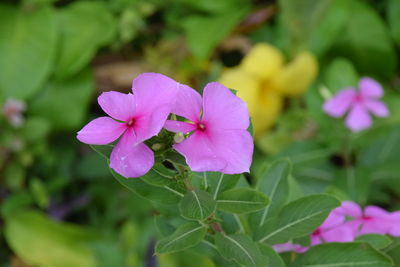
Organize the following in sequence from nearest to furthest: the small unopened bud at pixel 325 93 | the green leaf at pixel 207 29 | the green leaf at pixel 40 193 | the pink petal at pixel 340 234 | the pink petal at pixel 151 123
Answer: the pink petal at pixel 151 123, the pink petal at pixel 340 234, the small unopened bud at pixel 325 93, the green leaf at pixel 40 193, the green leaf at pixel 207 29

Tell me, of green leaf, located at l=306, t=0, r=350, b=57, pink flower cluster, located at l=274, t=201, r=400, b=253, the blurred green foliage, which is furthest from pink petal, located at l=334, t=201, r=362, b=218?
green leaf, located at l=306, t=0, r=350, b=57

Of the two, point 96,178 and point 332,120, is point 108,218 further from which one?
point 332,120

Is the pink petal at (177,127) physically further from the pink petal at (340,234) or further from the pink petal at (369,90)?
the pink petal at (369,90)

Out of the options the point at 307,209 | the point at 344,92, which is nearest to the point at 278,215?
the point at 307,209

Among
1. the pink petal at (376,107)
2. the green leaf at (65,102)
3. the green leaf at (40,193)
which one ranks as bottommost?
the green leaf at (40,193)

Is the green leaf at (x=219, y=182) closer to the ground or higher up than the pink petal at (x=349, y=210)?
higher up

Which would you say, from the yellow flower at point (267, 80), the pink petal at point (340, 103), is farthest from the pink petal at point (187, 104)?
the yellow flower at point (267, 80)

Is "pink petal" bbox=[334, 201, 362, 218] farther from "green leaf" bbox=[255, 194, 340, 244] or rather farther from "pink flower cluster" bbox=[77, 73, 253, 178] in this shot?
"pink flower cluster" bbox=[77, 73, 253, 178]
